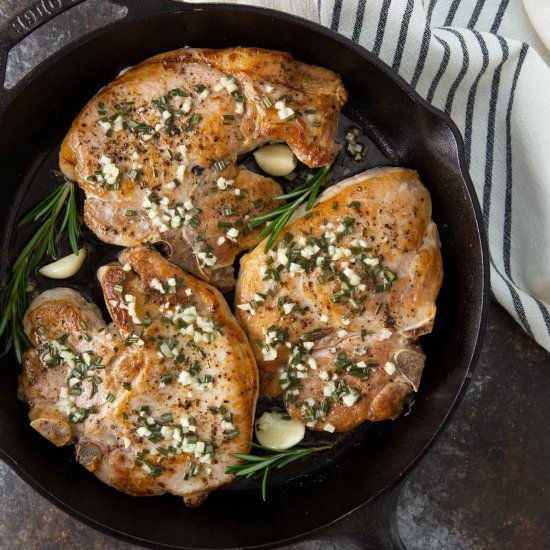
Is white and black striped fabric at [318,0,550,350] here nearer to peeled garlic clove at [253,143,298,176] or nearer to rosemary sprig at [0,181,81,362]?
peeled garlic clove at [253,143,298,176]

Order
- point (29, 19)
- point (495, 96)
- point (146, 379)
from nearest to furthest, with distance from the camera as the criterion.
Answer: point (29, 19) < point (146, 379) < point (495, 96)

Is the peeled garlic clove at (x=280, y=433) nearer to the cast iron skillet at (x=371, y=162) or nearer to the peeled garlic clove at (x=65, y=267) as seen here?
the cast iron skillet at (x=371, y=162)

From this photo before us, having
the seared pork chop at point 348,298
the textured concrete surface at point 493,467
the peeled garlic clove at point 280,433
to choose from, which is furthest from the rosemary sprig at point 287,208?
the textured concrete surface at point 493,467

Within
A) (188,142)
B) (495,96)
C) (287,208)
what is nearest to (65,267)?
(188,142)

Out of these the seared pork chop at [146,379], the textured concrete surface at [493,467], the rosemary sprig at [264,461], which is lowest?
the textured concrete surface at [493,467]

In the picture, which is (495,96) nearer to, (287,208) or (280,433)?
(287,208)
